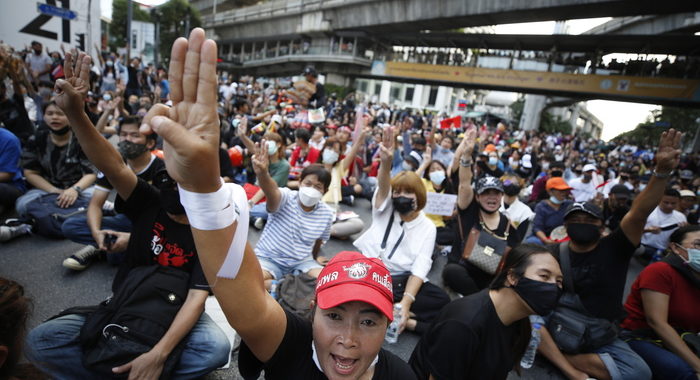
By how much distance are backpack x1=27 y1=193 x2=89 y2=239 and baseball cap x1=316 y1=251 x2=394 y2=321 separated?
11.4ft

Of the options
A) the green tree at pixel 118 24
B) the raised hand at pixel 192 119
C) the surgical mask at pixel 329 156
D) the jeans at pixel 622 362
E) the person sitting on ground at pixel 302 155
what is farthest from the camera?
the green tree at pixel 118 24

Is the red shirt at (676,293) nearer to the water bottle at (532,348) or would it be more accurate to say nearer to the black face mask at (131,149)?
the water bottle at (532,348)

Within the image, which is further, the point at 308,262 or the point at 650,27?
the point at 650,27

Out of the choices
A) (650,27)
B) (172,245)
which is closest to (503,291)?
(172,245)

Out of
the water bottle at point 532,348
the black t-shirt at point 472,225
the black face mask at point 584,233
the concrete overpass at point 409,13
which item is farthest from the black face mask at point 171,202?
the concrete overpass at point 409,13

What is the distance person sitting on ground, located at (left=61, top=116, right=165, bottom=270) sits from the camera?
10.0 feet

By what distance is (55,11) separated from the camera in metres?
10.8

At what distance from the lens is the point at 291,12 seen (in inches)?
1403

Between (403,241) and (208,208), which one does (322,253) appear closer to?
(403,241)

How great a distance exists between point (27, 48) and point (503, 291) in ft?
49.4

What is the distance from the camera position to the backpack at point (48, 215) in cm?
355

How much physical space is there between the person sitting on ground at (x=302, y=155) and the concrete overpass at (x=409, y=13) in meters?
21.3

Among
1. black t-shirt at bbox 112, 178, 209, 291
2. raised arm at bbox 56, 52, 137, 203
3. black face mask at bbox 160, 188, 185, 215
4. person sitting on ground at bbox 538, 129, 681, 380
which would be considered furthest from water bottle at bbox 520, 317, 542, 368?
raised arm at bbox 56, 52, 137, 203

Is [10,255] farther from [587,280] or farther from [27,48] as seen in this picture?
[27,48]
